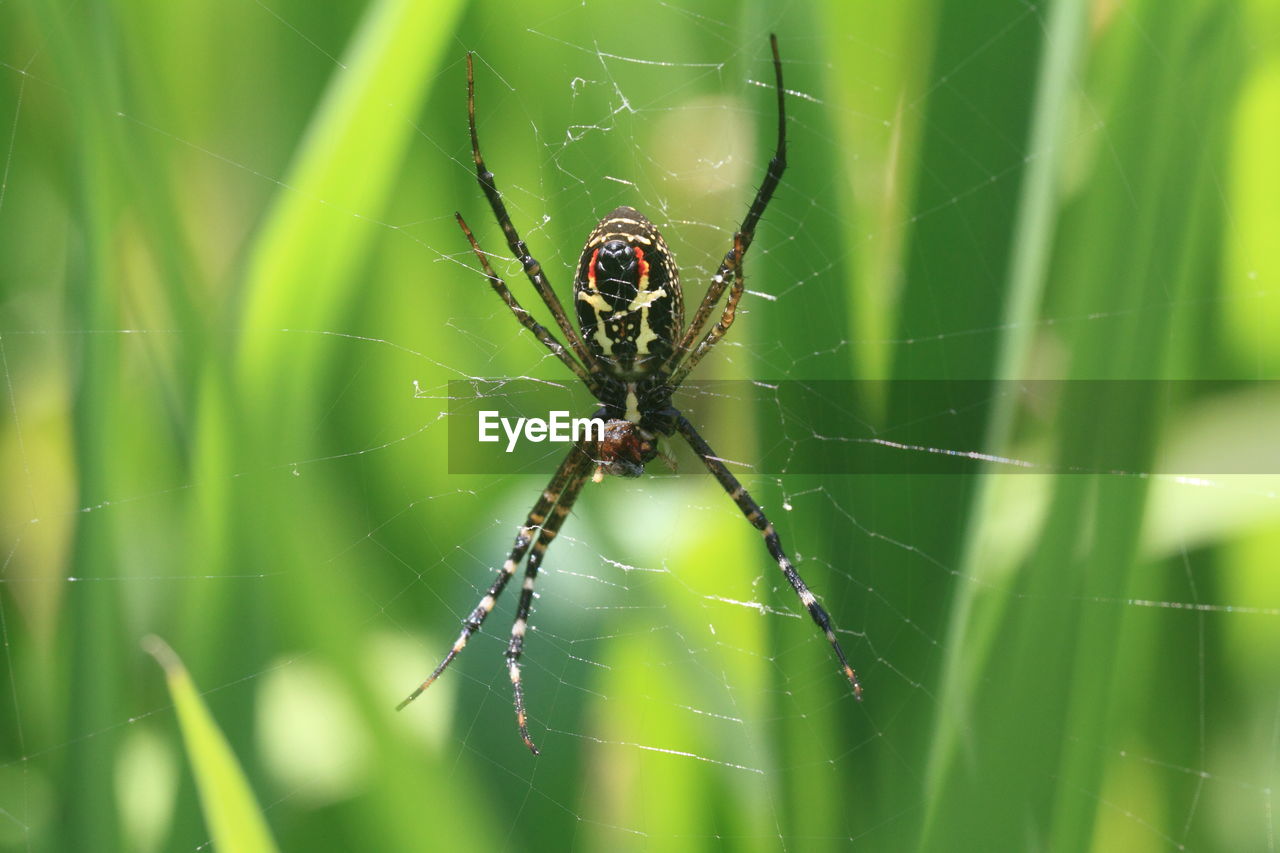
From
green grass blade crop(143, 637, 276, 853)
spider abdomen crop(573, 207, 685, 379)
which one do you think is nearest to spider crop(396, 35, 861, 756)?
spider abdomen crop(573, 207, 685, 379)

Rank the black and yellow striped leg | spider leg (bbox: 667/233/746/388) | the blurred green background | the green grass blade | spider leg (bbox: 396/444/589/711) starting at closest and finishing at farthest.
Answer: the green grass blade
the blurred green background
the black and yellow striped leg
spider leg (bbox: 396/444/589/711)
spider leg (bbox: 667/233/746/388)

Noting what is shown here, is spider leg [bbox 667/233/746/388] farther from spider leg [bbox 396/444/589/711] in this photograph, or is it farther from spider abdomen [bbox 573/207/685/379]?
spider leg [bbox 396/444/589/711]

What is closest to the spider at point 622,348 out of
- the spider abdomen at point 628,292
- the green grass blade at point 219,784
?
the spider abdomen at point 628,292

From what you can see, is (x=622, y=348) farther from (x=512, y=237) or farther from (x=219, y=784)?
(x=219, y=784)

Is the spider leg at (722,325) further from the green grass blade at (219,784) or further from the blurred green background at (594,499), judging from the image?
the green grass blade at (219,784)

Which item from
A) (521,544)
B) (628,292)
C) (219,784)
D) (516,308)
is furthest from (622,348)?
(219,784)

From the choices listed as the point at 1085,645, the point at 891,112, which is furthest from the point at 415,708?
the point at 891,112
